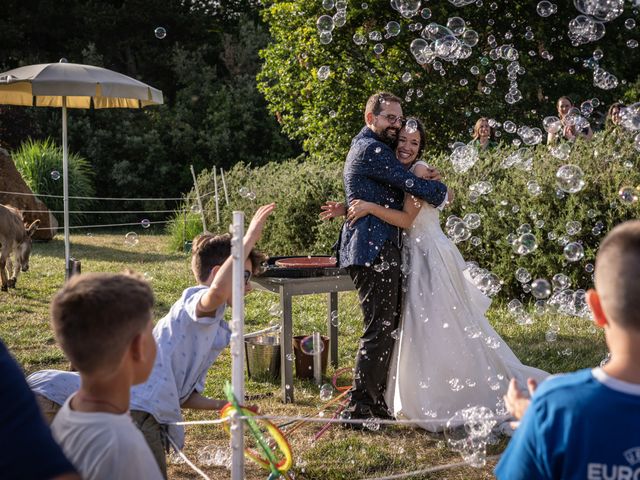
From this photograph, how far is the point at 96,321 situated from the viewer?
5.92ft

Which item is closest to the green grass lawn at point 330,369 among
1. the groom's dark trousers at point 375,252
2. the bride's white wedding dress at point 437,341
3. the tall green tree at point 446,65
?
the bride's white wedding dress at point 437,341

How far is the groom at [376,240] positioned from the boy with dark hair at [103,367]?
256 cm

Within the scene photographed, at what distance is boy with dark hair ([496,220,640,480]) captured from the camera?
164cm

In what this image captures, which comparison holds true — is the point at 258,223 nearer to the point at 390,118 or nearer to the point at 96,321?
the point at 96,321

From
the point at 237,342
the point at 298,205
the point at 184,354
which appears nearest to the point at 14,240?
the point at 298,205

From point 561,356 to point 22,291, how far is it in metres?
6.37

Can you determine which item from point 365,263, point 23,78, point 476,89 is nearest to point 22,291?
point 23,78

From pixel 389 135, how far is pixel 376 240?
627 millimetres

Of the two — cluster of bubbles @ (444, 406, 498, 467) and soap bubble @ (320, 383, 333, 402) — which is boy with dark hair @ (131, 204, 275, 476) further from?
soap bubble @ (320, 383, 333, 402)

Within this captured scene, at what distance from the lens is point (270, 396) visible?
5.19 metres

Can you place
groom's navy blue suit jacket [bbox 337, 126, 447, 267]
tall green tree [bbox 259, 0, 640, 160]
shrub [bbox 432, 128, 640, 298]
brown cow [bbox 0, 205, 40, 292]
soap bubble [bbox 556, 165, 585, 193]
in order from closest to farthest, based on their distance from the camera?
groom's navy blue suit jacket [bbox 337, 126, 447, 267]
soap bubble [bbox 556, 165, 585, 193]
shrub [bbox 432, 128, 640, 298]
brown cow [bbox 0, 205, 40, 292]
tall green tree [bbox 259, 0, 640, 160]

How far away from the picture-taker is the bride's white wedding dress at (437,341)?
4.41 meters

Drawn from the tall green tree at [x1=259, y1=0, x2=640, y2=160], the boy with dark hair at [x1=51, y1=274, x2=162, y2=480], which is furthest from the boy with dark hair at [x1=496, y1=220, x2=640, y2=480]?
the tall green tree at [x1=259, y1=0, x2=640, y2=160]

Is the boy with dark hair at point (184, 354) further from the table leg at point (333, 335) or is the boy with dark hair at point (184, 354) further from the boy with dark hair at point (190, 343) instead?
the table leg at point (333, 335)
